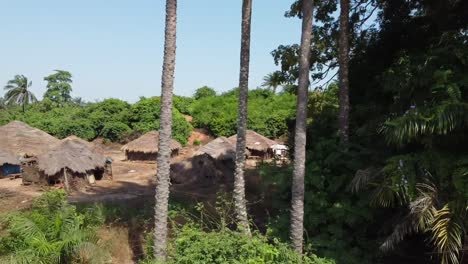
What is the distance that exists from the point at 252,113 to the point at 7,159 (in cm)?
2134

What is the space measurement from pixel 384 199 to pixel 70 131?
39.8m

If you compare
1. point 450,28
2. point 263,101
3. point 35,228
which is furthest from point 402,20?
point 263,101

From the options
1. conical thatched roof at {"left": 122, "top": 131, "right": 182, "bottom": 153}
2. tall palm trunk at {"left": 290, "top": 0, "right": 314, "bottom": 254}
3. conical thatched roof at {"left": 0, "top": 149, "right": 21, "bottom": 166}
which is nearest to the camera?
tall palm trunk at {"left": 290, "top": 0, "right": 314, "bottom": 254}

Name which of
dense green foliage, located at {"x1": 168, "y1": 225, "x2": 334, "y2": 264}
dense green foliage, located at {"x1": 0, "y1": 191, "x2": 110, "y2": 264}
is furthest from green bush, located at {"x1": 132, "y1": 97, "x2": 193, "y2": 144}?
dense green foliage, located at {"x1": 168, "y1": 225, "x2": 334, "y2": 264}

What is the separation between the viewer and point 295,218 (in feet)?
33.9

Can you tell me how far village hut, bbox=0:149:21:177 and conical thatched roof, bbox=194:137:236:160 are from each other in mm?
11686

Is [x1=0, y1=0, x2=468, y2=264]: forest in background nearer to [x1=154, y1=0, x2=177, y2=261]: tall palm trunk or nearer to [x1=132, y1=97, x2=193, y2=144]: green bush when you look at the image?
[x1=154, y1=0, x2=177, y2=261]: tall palm trunk

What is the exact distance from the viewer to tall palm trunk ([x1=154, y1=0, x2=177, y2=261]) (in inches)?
425

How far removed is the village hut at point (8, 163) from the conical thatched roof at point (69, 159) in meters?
5.50

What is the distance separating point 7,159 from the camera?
28031mm

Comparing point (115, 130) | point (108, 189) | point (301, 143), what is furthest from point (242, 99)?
point (115, 130)

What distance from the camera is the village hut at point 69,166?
22.6m

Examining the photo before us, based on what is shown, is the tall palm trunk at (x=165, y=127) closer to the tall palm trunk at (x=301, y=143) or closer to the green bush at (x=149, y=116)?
the tall palm trunk at (x=301, y=143)

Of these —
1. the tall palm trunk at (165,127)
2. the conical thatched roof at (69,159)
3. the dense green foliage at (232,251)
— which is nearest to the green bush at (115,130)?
the conical thatched roof at (69,159)
